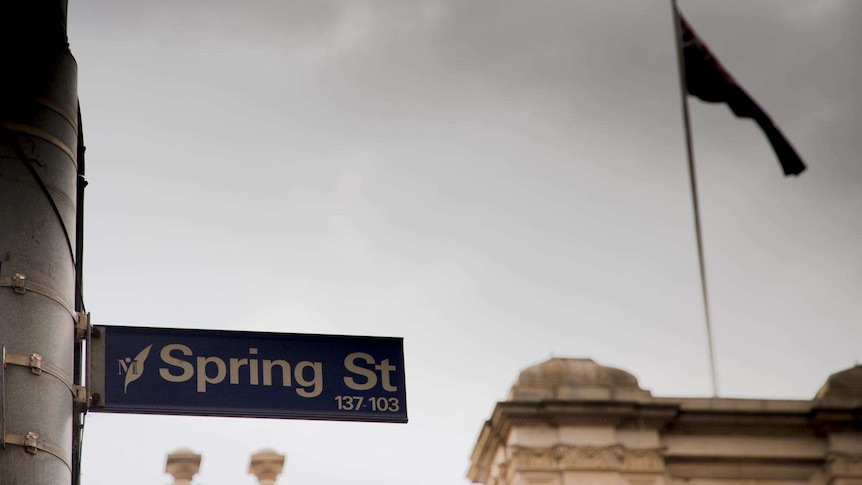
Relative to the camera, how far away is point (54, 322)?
530cm

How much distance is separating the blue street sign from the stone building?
20.4 m

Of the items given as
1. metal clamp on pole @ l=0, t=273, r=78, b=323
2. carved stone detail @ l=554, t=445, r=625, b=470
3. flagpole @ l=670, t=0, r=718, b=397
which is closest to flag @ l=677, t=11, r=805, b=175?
flagpole @ l=670, t=0, r=718, b=397

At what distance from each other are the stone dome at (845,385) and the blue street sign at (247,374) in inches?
918

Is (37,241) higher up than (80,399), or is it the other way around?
(37,241)

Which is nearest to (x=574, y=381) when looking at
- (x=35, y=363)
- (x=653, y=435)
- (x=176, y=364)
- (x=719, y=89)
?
(x=653, y=435)

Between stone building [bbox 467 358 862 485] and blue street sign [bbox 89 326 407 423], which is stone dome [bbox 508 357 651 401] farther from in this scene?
blue street sign [bbox 89 326 407 423]

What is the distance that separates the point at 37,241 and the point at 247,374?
141cm

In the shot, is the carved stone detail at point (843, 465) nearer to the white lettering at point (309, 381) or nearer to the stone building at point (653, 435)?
the stone building at point (653, 435)

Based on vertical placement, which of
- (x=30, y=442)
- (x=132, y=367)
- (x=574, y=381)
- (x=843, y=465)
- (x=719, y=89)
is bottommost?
(x=30, y=442)

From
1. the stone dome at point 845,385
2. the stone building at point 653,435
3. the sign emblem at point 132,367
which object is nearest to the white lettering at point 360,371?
the sign emblem at point 132,367

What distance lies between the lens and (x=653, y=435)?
27.6 meters

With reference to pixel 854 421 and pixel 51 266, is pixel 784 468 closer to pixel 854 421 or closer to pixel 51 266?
pixel 854 421

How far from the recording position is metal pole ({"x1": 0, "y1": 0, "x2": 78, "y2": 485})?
5055mm

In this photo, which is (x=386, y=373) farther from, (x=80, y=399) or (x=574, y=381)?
(x=574, y=381)
